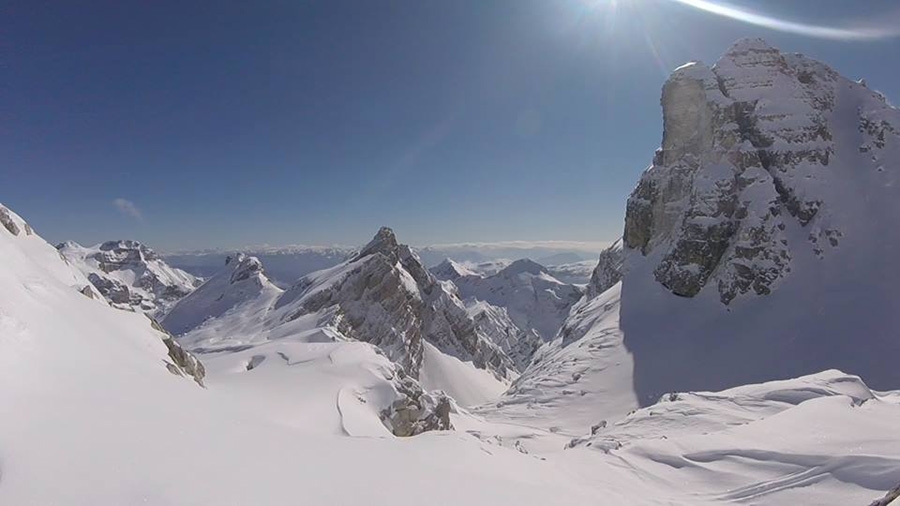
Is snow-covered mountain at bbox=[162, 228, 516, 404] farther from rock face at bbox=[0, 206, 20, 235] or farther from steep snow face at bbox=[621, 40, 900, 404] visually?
steep snow face at bbox=[621, 40, 900, 404]

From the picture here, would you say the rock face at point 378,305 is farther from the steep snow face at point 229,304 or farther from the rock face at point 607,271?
the rock face at point 607,271

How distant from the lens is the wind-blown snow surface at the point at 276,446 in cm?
527

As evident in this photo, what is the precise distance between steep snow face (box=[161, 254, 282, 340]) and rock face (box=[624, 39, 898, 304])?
6761 centimetres

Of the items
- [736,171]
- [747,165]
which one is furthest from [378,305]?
[747,165]

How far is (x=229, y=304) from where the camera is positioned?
99.1m

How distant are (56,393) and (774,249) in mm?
61666

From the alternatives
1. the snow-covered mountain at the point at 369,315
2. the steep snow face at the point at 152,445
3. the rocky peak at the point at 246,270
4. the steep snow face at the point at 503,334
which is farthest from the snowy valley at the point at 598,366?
the steep snow face at the point at 503,334

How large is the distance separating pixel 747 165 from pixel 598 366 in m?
33.8

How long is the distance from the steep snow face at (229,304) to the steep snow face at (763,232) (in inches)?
2547

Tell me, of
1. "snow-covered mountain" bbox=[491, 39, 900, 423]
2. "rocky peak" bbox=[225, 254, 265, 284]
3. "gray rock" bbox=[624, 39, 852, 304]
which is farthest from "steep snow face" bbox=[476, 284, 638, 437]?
"rocky peak" bbox=[225, 254, 265, 284]

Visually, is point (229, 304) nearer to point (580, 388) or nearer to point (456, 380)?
point (456, 380)

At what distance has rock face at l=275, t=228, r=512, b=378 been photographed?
7069 centimetres

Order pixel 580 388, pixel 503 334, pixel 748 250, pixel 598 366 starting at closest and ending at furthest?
pixel 580 388, pixel 598 366, pixel 748 250, pixel 503 334

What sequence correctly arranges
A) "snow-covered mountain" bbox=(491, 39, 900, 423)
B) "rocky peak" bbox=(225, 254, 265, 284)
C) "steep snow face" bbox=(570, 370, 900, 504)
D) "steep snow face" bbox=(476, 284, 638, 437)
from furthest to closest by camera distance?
"rocky peak" bbox=(225, 254, 265, 284)
"snow-covered mountain" bbox=(491, 39, 900, 423)
"steep snow face" bbox=(476, 284, 638, 437)
"steep snow face" bbox=(570, 370, 900, 504)
